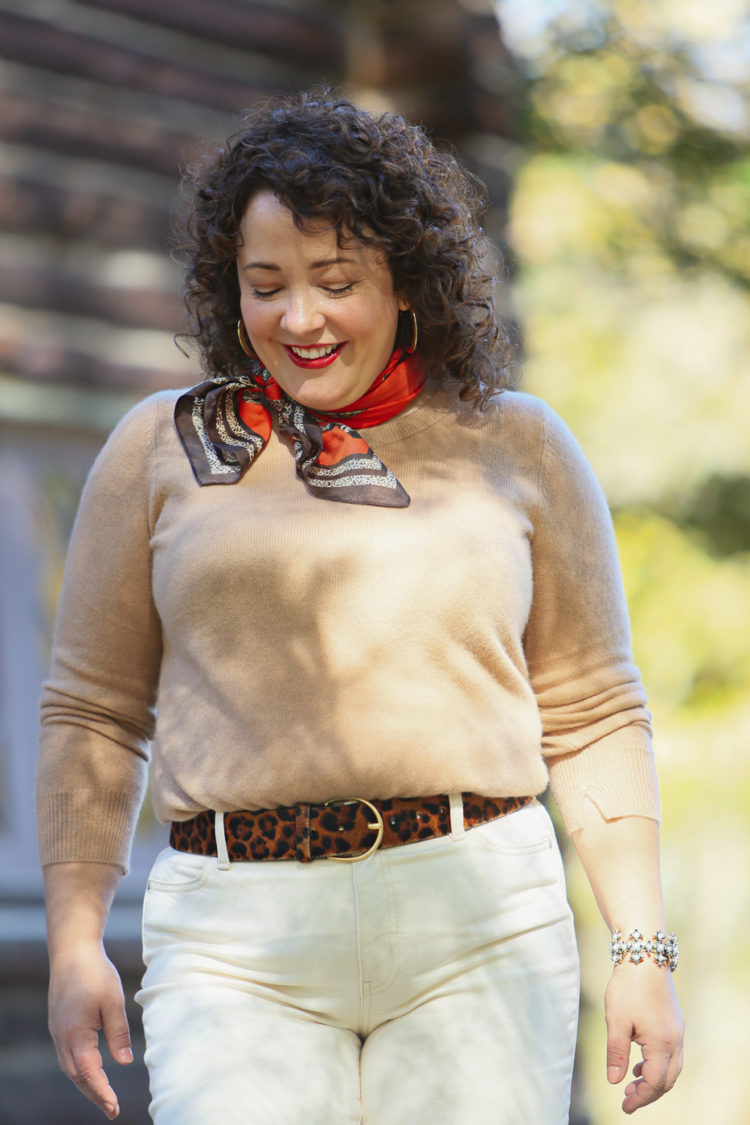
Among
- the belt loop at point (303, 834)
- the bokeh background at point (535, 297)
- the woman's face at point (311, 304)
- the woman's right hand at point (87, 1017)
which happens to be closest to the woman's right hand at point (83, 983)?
the woman's right hand at point (87, 1017)

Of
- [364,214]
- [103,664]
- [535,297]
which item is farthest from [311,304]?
[535,297]

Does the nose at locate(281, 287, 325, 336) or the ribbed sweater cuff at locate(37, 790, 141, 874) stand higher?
the nose at locate(281, 287, 325, 336)

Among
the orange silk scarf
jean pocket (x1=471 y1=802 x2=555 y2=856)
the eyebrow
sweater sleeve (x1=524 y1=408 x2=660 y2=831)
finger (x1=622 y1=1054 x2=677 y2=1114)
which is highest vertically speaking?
the eyebrow

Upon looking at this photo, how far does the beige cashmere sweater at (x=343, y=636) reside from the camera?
204 cm

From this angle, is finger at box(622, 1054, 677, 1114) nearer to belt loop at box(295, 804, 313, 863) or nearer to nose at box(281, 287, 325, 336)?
belt loop at box(295, 804, 313, 863)

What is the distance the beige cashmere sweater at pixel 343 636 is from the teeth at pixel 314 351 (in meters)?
0.15

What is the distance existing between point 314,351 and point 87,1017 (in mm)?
1042

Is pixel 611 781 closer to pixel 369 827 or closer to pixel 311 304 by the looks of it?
pixel 369 827

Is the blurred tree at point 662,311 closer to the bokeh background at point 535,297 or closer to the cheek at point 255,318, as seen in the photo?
the bokeh background at point 535,297

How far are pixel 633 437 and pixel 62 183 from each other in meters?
4.60

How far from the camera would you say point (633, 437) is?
26.4 ft

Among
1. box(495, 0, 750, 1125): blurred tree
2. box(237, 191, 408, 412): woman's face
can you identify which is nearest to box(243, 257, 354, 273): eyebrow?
box(237, 191, 408, 412): woman's face

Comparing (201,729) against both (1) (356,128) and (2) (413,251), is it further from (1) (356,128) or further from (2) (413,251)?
(1) (356,128)

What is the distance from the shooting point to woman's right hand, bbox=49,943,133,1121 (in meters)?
2.08
